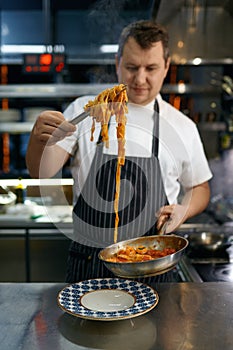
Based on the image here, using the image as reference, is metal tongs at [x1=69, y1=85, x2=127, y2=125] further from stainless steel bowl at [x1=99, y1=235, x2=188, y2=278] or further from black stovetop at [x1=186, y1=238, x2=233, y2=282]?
black stovetop at [x1=186, y1=238, x2=233, y2=282]

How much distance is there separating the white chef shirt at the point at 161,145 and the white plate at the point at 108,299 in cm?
65

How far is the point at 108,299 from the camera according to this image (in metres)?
1.30

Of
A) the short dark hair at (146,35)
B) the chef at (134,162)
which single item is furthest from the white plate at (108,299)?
the short dark hair at (146,35)

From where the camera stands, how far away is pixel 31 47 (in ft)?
13.0

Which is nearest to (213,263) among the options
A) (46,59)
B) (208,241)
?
(208,241)

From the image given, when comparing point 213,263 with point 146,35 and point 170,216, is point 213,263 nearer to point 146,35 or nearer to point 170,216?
point 170,216

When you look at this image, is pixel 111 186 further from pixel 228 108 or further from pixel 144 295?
pixel 228 108

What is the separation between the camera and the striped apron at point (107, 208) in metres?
1.88

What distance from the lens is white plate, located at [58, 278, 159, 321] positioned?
1.20m

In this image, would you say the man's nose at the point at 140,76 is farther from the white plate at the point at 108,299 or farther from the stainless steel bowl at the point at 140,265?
the white plate at the point at 108,299

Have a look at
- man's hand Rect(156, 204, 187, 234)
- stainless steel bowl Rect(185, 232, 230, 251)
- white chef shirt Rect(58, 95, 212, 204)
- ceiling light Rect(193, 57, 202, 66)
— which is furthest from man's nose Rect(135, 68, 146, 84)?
ceiling light Rect(193, 57, 202, 66)

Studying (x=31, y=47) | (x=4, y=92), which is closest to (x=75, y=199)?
(x=4, y=92)

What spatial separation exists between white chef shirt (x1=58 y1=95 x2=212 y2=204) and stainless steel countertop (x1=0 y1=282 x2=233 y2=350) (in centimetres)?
64

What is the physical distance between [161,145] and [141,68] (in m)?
0.35
